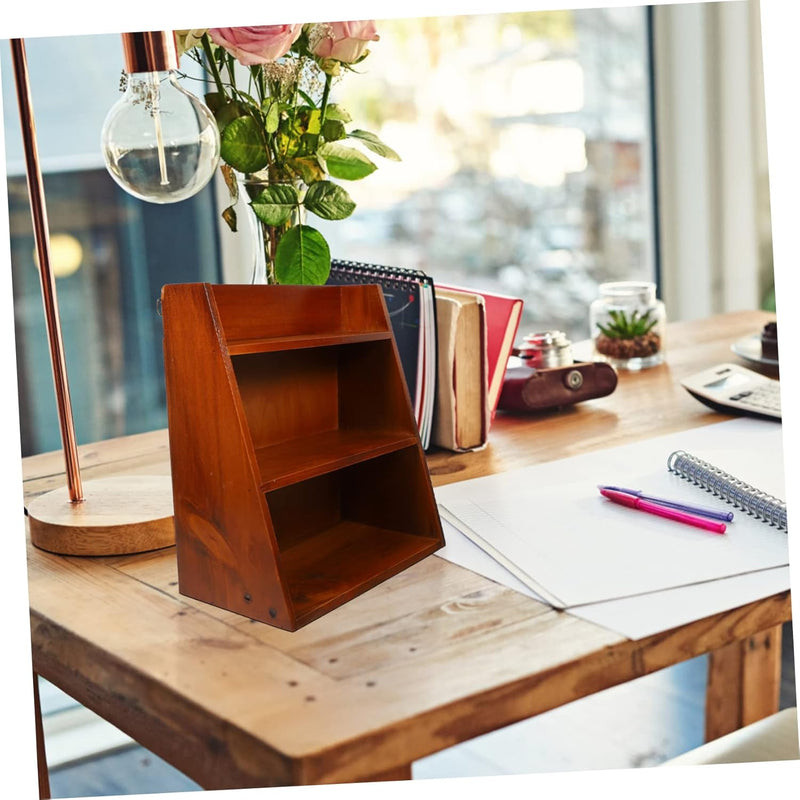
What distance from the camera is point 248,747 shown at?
1.84 feet

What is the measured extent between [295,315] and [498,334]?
399 millimetres

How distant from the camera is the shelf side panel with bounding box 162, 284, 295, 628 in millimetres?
710

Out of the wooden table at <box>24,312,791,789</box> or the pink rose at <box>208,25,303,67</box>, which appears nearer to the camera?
the wooden table at <box>24,312,791,789</box>

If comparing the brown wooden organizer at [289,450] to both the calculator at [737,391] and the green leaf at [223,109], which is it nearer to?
the green leaf at [223,109]

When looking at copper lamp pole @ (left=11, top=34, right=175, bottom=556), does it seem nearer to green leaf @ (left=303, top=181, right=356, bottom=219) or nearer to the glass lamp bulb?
the glass lamp bulb

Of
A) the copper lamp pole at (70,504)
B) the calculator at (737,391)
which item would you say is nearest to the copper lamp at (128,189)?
the copper lamp pole at (70,504)

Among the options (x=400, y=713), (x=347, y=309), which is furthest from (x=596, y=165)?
(x=400, y=713)

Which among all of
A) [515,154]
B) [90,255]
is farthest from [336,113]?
[515,154]

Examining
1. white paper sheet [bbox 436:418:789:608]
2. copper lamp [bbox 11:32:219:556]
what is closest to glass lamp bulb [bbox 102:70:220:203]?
copper lamp [bbox 11:32:219:556]

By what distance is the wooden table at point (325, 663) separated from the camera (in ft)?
1.85

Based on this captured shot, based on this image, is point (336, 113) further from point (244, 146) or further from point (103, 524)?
point (103, 524)

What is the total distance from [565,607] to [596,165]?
2051 millimetres

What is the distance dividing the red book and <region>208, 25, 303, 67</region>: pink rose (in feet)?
1.33

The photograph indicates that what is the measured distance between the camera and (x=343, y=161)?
3.18 feet
